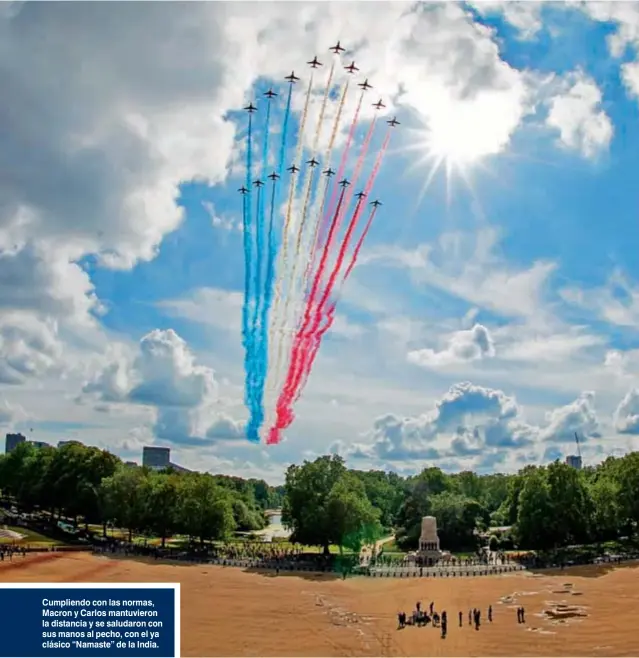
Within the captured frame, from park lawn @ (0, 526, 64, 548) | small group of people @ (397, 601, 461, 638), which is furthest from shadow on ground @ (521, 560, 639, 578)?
park lawn @ (0, 526, 64, 548)

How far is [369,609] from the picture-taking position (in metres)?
62.0

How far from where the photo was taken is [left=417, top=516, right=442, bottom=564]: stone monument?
91.4m

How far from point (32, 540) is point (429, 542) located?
5618 cm

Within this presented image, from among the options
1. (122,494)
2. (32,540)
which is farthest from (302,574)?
(32,540)

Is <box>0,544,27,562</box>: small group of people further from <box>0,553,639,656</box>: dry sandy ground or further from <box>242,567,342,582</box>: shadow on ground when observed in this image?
<box>242,567,342,582</box>: shadow on ground

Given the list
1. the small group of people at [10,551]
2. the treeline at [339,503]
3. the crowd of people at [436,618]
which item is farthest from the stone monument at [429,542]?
the small group of people at [10,551]

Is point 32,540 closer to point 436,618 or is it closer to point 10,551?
point 10,551

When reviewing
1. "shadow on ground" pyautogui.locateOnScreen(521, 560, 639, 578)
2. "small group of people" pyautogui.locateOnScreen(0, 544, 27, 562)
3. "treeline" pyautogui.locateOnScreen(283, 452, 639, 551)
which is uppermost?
"treeline" pyautogui.locateOnScreen(283, 452, 639, 551)

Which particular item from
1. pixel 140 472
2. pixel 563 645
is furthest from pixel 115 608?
pixel 140 472

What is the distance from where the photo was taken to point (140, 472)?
11175 cm

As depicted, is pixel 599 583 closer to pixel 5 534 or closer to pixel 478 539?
pixel 478 539

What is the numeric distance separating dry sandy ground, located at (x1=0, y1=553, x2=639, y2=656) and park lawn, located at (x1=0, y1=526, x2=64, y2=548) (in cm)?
1452

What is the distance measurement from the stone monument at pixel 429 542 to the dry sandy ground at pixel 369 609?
16.0 m

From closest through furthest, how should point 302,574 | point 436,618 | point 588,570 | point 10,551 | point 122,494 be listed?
1. point 436,618
2. point 588,570
3. point 302,574
4. point 10,551
5. point 122,494
